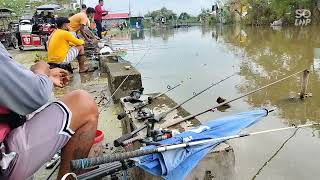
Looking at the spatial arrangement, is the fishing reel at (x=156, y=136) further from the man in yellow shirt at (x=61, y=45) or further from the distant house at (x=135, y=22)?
the distant house at (x=135, y=22)

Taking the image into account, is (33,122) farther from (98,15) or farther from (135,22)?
(135,22)

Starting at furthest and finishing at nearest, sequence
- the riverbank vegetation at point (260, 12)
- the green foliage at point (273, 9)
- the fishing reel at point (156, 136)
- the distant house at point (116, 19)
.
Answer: the distant house at point (116, 19), the green foliage at point (273, 9), the riverbank vegetation at point (260, 12), the fishing reel at point (156, 136)

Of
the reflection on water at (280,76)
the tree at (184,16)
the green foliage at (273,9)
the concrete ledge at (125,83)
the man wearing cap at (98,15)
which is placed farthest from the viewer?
the tree at (184,16)

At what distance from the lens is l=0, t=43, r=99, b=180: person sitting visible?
2.12 meters

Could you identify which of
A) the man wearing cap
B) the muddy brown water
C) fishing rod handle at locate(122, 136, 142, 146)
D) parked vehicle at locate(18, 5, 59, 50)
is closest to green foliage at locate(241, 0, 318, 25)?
the muddy brown water

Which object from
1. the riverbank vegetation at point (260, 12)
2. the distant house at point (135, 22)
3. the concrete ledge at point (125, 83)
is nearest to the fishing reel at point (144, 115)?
the concrete ledge at point (125, 83)

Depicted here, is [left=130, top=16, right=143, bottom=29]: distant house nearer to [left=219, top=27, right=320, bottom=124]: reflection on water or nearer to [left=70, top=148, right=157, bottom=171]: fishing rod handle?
[left=219, top=27, right=320, bottom=124]: reflection on water

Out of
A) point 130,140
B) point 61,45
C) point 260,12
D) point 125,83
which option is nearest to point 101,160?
point 130,140

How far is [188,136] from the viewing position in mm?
2963

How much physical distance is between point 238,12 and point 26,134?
189ft

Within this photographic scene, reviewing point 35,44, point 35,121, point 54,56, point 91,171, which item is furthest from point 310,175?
point 35,44

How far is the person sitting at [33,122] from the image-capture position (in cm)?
212

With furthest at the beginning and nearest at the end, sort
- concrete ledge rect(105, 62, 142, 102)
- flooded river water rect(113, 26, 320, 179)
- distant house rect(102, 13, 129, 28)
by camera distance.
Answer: distant house rect(102, 13, 129, 28), concrete ledge rect(105, 62, 142, 102), flooded river water rect(113, 26, 320, 179)

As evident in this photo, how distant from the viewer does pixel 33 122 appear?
2297mm
